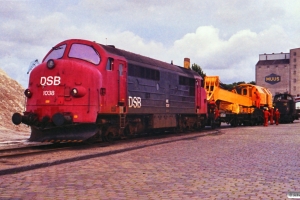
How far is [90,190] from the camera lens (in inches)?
268

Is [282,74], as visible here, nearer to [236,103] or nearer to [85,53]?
[236,103]

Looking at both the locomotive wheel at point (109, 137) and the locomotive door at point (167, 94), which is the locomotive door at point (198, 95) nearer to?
the locomotive door at point (167, 94)

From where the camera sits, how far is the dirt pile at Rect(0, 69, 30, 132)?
23688mm

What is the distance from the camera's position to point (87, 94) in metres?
13.9

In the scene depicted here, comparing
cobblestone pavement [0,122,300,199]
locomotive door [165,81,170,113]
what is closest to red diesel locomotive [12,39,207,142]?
locomotive door [165,81,170,113]

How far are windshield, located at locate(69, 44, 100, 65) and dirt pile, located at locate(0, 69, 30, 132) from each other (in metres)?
9.27

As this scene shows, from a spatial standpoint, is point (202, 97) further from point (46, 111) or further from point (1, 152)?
point (1, 152)

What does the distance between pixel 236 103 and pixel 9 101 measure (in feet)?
56.2

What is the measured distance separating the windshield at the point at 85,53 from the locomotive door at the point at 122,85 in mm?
1229

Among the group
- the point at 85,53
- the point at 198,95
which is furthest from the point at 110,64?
the point at 198,95

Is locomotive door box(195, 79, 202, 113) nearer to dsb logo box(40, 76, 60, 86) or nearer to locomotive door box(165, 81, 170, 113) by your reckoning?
locomotive door box(165, 81, 170, 113)

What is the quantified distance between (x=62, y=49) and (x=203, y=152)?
6.54 meters

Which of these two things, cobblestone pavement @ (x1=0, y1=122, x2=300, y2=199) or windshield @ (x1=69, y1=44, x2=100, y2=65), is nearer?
cobblestone pavement @ (x1=0, y1=122, x2=300, y2=199)

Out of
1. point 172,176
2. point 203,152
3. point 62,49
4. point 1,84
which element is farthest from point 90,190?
point 1,84
